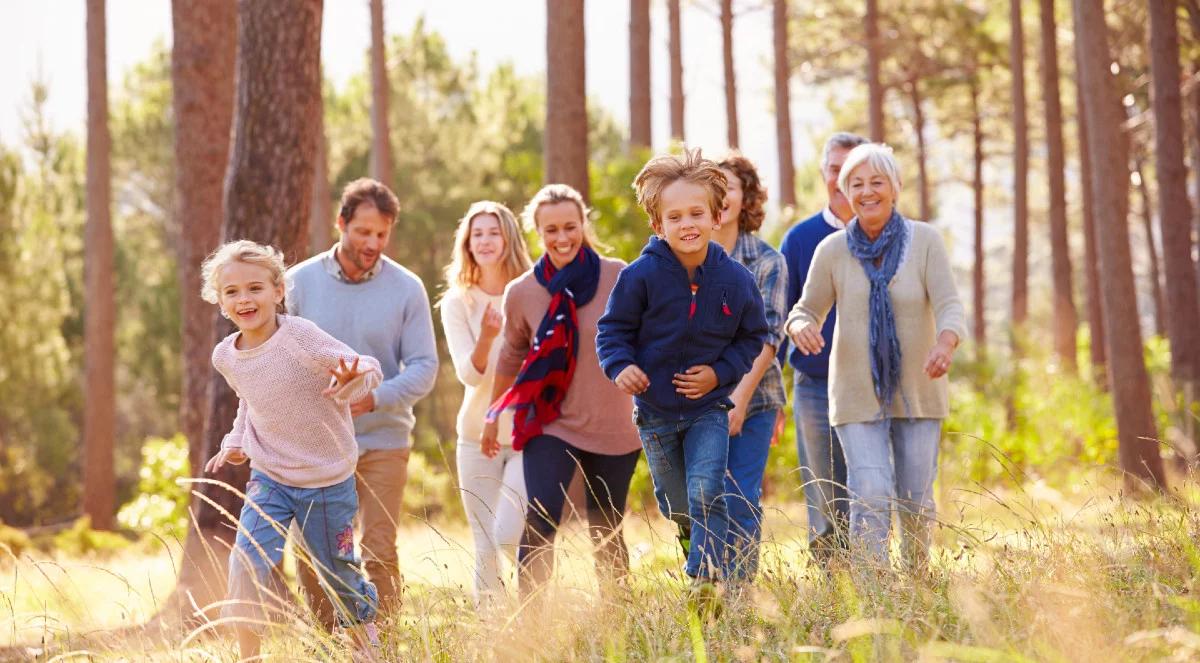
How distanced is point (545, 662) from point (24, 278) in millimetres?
23468

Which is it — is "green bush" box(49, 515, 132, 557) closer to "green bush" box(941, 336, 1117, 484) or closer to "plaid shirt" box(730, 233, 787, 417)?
"green bush" box(941, 336, 1117, 484)

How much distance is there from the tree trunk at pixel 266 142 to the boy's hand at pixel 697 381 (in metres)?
3.72

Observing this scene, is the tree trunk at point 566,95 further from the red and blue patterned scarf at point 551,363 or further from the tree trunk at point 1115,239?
the red and blue patterned scarf at point 551,363

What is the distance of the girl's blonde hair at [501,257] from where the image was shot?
20.4ft

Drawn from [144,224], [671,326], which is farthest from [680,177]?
[144,224]

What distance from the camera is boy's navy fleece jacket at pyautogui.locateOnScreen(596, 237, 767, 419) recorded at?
458 cm

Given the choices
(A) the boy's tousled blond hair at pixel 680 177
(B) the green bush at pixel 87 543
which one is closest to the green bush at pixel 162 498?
(B) the green bush at pixel 87 543

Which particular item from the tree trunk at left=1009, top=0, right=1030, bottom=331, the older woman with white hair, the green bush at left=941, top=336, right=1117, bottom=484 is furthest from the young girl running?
the tree trunk at left=1009, top=0, right=1030, bottom=331

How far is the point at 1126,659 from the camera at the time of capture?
3.00 m

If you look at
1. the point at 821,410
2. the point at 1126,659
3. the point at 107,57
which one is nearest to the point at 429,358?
the point at 821,410

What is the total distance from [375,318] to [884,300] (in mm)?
2324

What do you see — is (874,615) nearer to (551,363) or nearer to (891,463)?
(891,463)

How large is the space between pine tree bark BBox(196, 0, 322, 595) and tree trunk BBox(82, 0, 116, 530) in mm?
12173

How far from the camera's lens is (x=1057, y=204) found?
20.4m
